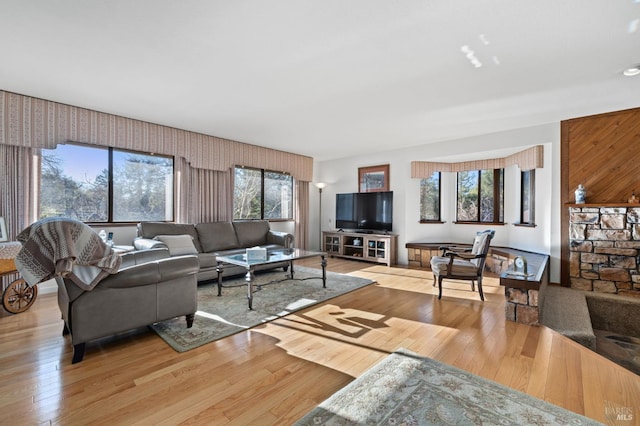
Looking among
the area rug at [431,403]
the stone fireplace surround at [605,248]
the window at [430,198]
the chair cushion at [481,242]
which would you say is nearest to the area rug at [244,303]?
the area rug at [431,403]

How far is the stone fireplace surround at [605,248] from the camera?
143 inches

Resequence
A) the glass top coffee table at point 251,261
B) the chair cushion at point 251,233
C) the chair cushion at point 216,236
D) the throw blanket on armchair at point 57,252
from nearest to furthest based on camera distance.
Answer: the throw blanket on armchair at point 57,252, the glass top coffee table at point 251,261, the chair cushion at point 216,236, the chair cushion at point 251,233

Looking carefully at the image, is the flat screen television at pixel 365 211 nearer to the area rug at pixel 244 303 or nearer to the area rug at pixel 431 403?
the area rug at pixel 244 303

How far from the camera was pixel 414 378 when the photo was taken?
6.24 ft

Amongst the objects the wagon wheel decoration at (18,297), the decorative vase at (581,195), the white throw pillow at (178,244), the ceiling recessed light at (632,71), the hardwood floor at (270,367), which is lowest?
the hardwood floor at (270,367)

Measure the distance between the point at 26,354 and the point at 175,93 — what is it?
283 centimetres

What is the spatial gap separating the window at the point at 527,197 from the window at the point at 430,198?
1512 mm

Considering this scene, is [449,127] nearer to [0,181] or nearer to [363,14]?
[363,14]

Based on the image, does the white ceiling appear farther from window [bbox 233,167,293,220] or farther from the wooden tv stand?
the wooden tv stand

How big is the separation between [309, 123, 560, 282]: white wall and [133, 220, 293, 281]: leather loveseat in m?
2.30

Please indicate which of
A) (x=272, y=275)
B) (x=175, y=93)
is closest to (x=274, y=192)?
(x=272, y=275)

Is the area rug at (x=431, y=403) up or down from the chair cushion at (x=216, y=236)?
down

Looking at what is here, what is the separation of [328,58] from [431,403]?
273 cm

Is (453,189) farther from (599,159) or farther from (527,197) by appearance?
(599,159)
